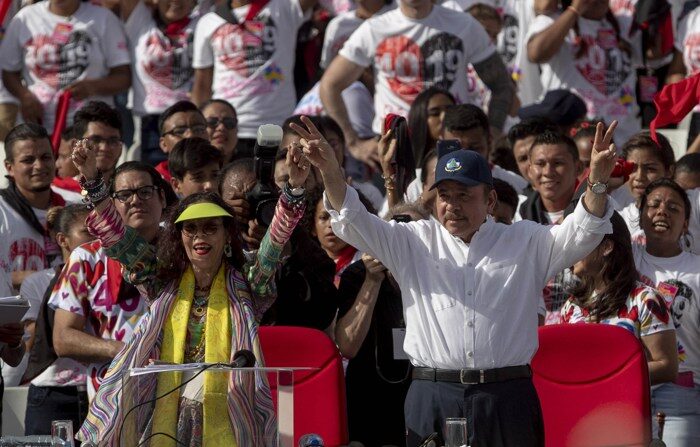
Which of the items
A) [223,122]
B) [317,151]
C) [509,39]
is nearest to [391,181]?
[317,151]

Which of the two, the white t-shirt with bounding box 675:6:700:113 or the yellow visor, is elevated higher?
the white t-shirt with bounding box 675:6:700:113

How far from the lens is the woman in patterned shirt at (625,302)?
25.0 feet

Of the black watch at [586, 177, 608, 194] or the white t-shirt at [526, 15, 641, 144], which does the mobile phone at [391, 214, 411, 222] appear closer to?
the black watch at [586, 177, 608, 194]

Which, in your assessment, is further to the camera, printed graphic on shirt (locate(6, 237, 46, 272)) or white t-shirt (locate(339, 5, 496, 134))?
white t-shirt (locate(339, 5, 496, 134))

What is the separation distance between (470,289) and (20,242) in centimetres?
401

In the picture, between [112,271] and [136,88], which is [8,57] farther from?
[112,271]

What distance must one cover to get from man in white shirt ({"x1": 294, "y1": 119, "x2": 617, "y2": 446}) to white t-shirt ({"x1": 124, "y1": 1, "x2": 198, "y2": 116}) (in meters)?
5.78

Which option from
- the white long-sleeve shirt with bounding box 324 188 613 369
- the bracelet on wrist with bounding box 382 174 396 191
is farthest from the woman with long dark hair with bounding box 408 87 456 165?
the white long-sleeve shirt with bounding box 324 188 613 369

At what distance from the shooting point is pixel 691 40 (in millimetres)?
11977

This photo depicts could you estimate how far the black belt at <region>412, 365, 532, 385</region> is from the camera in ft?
21.3

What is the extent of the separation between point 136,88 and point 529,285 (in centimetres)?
630

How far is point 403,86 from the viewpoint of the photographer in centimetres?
1102

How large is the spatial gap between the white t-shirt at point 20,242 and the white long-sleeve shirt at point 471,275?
11.6ft

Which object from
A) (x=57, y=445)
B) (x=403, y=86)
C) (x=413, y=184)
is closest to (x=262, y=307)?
(x=57, y=445)
